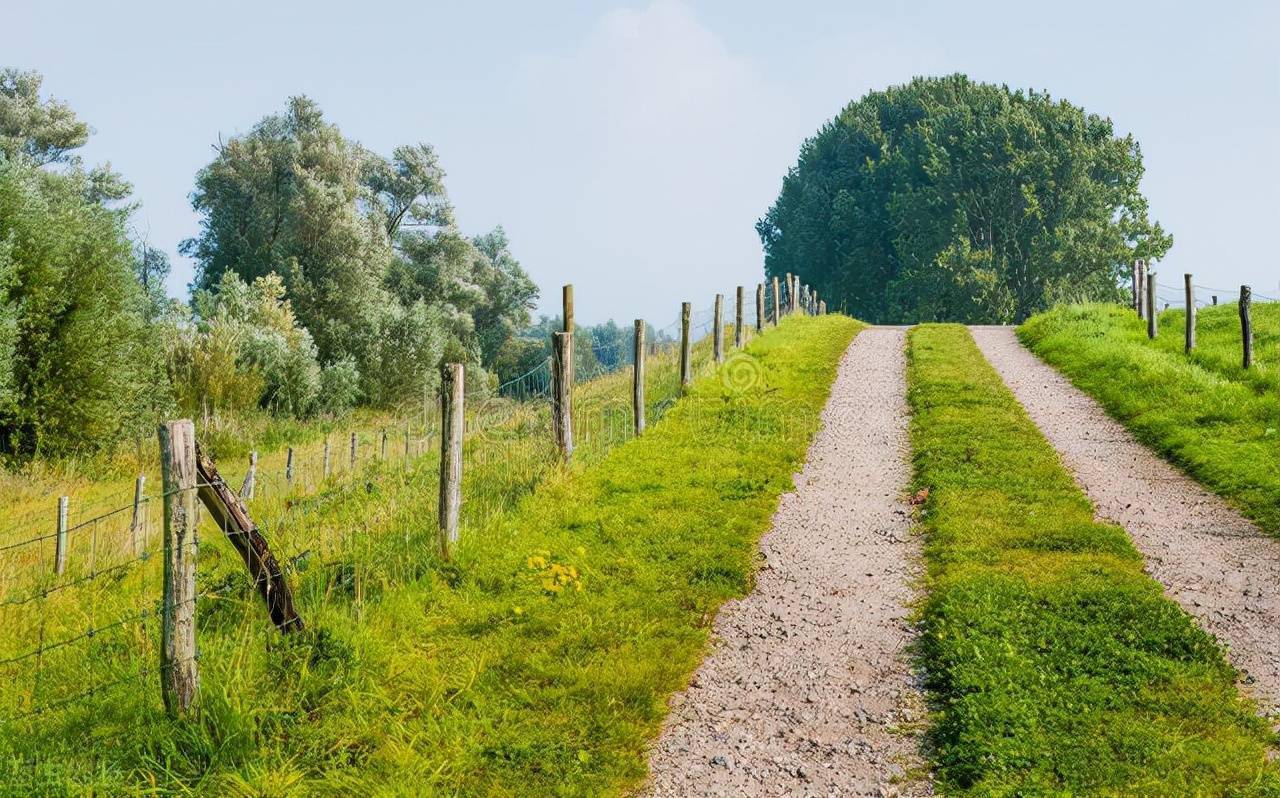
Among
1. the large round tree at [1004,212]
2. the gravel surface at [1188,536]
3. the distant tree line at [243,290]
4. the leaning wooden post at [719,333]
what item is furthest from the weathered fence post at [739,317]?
the large round tree at [1004,212]

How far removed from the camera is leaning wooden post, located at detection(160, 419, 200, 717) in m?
5.85

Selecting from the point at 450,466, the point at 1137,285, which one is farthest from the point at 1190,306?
the point at 450,466

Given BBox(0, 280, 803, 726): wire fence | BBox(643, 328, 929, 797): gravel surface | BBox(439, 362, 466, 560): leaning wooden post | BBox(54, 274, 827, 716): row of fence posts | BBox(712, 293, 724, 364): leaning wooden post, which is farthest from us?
BBox(712, 293, 724, 364): leaning wooden post

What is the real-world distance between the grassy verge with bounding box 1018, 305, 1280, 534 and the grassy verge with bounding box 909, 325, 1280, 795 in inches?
102

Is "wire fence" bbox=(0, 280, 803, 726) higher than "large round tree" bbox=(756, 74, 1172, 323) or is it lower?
lower

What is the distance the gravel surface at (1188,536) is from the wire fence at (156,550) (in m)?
7.00

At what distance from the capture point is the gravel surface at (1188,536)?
295 inches

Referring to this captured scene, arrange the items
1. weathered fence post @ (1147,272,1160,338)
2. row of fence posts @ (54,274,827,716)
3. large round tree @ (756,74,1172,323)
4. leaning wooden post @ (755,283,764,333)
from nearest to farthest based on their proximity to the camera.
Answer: row of fence posts @ (54,274,827,716) < weathered fence post @ (1147,272,1160,338) < leaning wooden post @ (755,283,764,333) < large round tree @ (756,74,1172,323)

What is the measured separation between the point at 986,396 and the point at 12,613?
52.8ft

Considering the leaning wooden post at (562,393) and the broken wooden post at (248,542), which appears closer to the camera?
the broken wooden post at (248,542)

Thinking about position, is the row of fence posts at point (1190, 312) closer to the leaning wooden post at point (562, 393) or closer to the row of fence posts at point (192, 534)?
the leaning wooden post at point (562, 393)

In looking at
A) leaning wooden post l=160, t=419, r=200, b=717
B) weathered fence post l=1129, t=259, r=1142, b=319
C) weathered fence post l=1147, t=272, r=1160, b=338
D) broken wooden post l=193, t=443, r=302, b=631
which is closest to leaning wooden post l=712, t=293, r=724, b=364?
weathered fence post l=1147, t=272, r=1160, b=338

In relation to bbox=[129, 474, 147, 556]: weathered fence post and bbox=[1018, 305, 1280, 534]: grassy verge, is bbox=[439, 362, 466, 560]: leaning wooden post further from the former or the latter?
bbox=[1018, 305, 1280, 534]: grassy verge

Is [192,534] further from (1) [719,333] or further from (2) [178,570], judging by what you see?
(1) [719,333]
